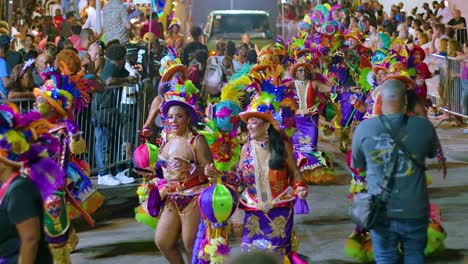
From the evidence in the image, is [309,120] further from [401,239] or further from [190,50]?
[401,239]

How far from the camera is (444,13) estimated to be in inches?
1010

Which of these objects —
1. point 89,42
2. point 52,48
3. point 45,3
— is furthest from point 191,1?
point 52,48

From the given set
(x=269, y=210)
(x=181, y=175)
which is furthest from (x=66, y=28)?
(x=269, y=210)

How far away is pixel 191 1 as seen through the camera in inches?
1023

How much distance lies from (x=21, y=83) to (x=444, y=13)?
54.8ft

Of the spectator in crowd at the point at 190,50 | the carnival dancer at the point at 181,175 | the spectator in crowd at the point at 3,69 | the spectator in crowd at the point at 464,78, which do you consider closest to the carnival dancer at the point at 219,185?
the carnival dancer at the point at 181,175

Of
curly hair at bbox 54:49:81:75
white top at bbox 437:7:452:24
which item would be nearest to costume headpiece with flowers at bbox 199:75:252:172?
curly hair at bbox 54:49:81:75

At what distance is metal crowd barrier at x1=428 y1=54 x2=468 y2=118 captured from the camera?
19.3 metres

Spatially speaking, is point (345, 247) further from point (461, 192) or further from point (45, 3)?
point (45, 3)

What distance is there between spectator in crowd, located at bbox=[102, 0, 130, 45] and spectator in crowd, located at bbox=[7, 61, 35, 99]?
592 centimetres

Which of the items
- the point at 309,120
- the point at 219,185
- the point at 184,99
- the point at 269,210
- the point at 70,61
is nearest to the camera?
the point at 219,185

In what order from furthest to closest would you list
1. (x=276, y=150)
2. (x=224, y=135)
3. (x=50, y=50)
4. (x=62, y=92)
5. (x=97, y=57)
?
(x=97, y=57) → (x=50, y=50) → (x=224, y=135) → (x=62, y=92) → (x=276, y=150)

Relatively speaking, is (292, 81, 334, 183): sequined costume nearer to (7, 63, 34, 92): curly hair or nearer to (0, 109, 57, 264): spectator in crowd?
(7, 63, 34, 92): curly hair

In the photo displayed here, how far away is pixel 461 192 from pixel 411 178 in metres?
6.66
